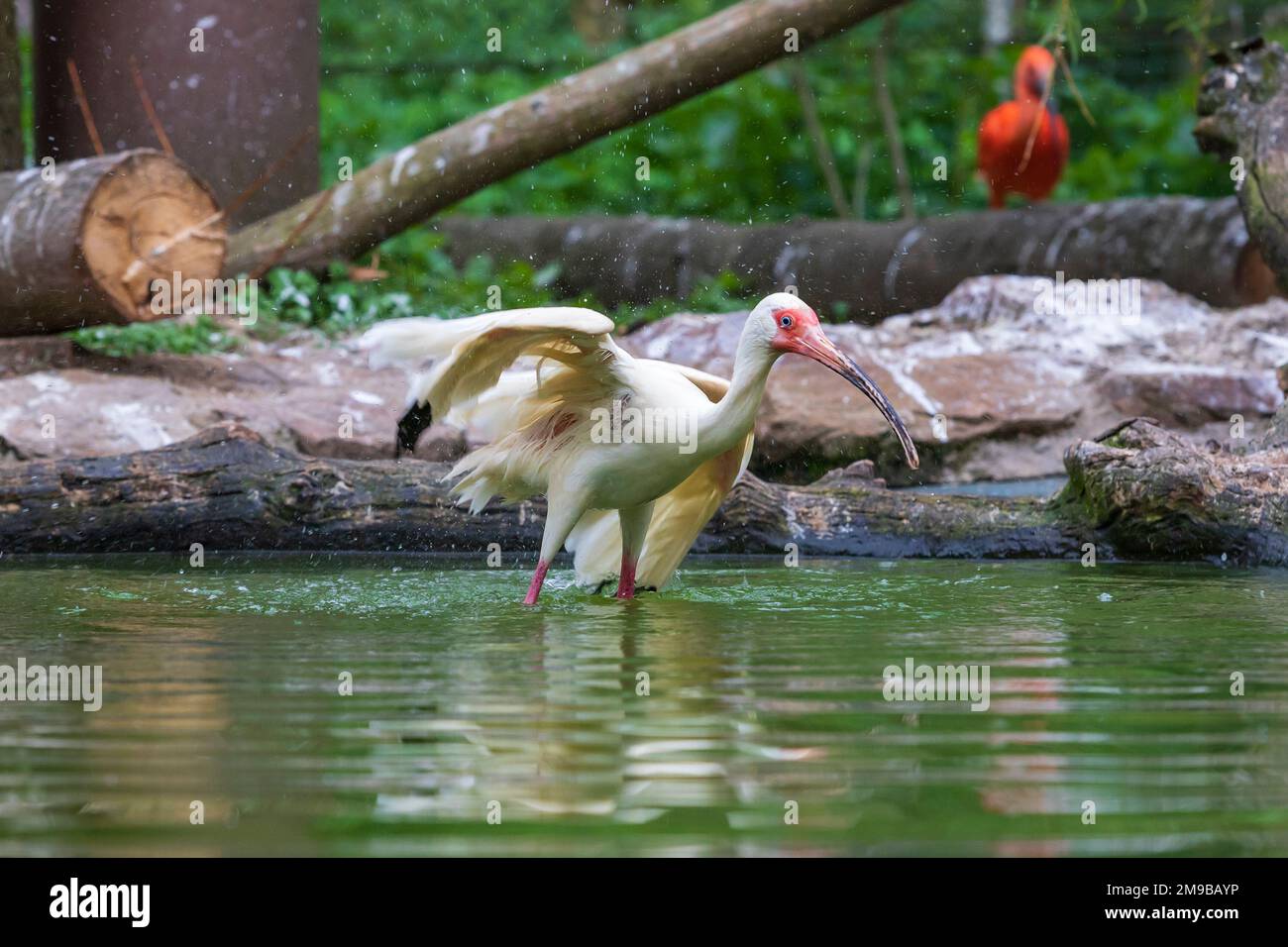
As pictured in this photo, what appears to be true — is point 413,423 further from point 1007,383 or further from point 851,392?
point 1007,383

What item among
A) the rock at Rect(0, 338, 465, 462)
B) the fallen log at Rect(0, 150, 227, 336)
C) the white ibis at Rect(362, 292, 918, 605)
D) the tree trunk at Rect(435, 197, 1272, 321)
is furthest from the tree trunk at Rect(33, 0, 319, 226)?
the white ibis at Rect(362, 292, 918, 605)


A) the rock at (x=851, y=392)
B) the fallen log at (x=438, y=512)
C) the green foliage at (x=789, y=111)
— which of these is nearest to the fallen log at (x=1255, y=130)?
the rock at (x=851, y=392)

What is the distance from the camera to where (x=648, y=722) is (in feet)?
12.3

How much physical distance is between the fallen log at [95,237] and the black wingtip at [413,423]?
3.31 metres

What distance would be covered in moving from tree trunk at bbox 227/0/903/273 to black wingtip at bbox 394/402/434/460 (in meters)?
4.86

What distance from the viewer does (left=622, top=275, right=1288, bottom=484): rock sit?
352 inches

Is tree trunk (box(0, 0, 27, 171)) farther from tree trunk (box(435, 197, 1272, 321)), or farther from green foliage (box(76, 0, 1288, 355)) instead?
green foliage (box(76, 0, 1288, 355))

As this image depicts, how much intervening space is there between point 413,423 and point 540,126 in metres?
5.02

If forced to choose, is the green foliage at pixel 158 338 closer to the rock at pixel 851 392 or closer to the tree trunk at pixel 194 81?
the rock at pixel 851 392

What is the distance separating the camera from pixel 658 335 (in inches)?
386

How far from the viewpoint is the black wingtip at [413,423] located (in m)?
5.70

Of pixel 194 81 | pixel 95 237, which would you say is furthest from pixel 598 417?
pixel 194 81
